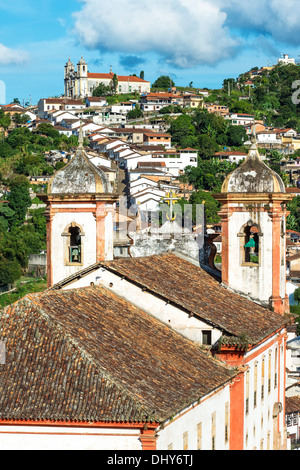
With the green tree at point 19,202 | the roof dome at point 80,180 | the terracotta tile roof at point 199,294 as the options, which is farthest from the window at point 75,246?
the green tree at point 19,202

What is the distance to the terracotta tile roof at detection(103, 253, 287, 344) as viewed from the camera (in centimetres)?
2639

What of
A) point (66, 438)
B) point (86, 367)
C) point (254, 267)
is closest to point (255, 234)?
point (254, 267)

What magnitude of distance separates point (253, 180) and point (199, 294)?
4.35m

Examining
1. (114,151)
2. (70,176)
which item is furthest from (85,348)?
(114,151)

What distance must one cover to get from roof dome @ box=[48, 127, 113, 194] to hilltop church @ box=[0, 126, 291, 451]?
0.03 meters

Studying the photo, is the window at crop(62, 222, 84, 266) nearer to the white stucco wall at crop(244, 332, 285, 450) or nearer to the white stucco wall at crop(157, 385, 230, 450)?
the white stucco wall at crop(244, 332, 285, 450)

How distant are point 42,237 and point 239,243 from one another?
80.1 m

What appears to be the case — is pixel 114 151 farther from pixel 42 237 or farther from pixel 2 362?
pixel 2 362

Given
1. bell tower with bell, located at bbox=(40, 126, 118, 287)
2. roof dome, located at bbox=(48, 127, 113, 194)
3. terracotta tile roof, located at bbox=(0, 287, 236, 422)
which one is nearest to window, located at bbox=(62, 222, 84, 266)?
bell tower with bell, located at bbox=(40, 126, 118, 287)

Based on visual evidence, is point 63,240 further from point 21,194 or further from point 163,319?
point 21,194

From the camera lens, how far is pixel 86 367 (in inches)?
790

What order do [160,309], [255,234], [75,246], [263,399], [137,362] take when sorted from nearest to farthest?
1. [137,362]
2. [160,309]
3. [263,399]
4. [75,246]
5. [255,234]
